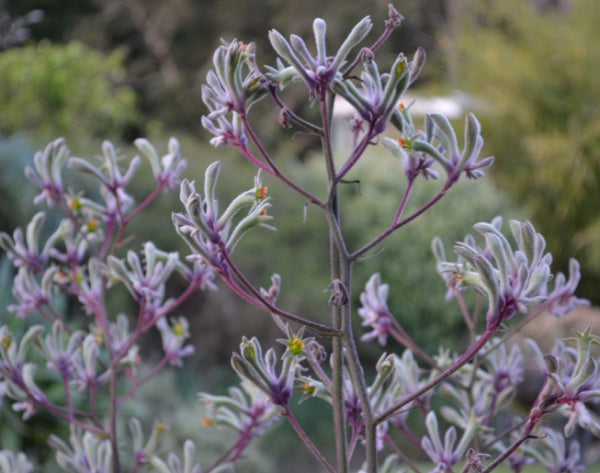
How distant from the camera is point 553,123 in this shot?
370 inches

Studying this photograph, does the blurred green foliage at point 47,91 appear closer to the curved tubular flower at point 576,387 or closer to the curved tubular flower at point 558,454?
the curved tubular flower at point 558,454

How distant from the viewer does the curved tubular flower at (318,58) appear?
3.07ft

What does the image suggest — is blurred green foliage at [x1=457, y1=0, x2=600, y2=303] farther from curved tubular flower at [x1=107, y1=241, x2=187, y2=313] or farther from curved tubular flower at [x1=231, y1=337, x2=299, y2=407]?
curved tubular flower at [x1=231, y1=337, x2=299, y2=407]

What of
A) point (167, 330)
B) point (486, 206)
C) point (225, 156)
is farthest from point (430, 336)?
point (167, 330)

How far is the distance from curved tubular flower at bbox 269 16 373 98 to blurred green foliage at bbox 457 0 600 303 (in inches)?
319

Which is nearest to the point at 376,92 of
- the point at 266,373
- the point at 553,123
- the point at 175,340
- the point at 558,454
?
the point at 266,373

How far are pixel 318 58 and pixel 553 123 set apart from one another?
8.92 m

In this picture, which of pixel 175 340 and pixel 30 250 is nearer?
pixel 30 250

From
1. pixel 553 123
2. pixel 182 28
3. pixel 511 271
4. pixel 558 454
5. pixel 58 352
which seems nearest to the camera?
pixel 511 271

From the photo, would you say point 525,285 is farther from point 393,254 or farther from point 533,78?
point 533,78

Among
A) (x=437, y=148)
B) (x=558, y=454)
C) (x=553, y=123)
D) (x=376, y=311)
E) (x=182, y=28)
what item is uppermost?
(x=437, y=148)

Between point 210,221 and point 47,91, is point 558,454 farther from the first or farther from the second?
point 47,91

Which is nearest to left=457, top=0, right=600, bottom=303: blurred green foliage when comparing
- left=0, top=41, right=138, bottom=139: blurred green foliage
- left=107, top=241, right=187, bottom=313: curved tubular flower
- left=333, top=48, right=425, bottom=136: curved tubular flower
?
left=0, top=41, right=138, bottom=139: blurred green foliage

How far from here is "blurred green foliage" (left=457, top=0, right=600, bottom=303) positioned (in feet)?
29.8
